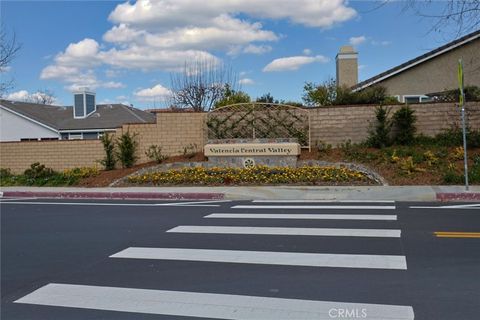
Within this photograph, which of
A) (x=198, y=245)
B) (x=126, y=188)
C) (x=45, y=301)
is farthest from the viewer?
(x=126, y=188)

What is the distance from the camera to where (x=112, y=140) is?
19.5m

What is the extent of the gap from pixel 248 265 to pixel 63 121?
33.0 metres

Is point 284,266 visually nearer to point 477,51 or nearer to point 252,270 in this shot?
point 252,270

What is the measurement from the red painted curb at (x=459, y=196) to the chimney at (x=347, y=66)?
57.2 ft

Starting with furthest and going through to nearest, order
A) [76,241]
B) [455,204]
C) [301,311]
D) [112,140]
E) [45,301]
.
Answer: [112,140] < [455,204] < [76,241] < [45,301] < [301,311]

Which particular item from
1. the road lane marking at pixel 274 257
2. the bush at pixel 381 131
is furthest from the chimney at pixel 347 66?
the road lane marking at pixel 274 257

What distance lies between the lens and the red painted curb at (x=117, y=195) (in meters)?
13.9

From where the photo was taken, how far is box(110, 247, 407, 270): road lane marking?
20.5ft

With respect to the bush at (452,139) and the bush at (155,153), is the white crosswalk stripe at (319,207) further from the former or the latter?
the bush at (155,153)

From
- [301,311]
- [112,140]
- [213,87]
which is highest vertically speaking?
[213,87]

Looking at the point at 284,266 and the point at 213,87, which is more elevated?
the point at 213,87

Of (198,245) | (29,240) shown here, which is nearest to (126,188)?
(29,240)

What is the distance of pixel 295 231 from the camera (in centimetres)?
841

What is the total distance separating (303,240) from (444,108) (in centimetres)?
1200
